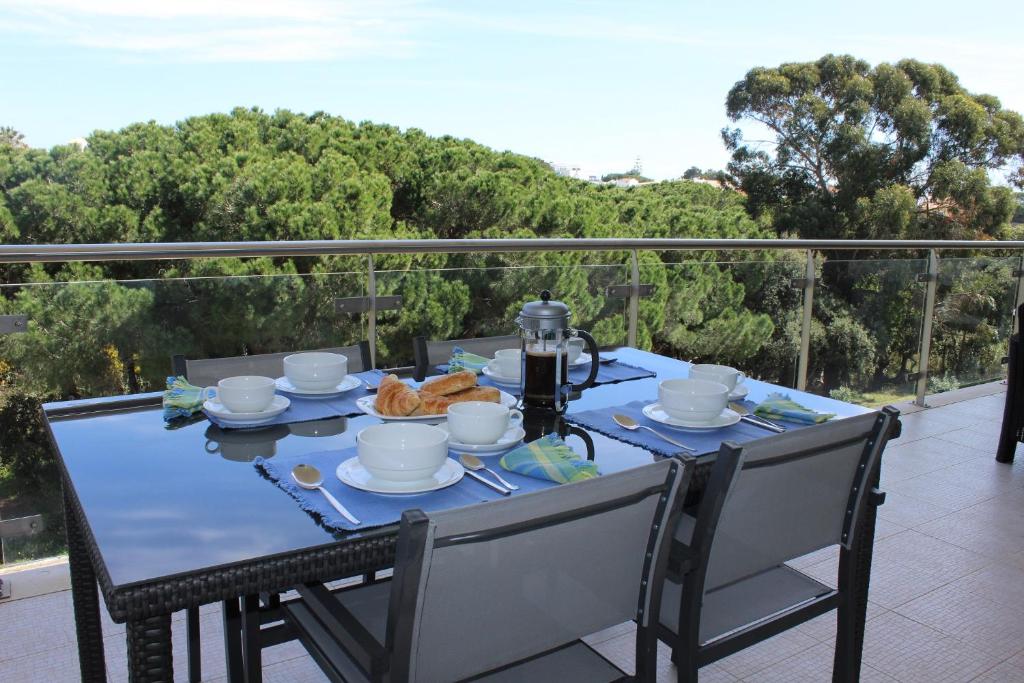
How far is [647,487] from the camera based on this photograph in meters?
1.32

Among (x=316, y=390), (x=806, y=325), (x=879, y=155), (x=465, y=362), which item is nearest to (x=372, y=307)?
(x=465, y=362)

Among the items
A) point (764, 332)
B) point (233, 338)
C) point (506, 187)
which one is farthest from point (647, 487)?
point (506, 187)

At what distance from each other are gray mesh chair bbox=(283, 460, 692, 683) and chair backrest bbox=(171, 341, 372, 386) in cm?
100

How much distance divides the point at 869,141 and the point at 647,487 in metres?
26.8

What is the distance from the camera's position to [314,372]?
2074mm

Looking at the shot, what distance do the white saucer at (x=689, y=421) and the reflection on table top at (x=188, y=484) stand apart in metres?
0.14

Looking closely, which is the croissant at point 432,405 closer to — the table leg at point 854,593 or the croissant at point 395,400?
the croissant at point 395,400

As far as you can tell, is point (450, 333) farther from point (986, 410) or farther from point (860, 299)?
point (986, 410)

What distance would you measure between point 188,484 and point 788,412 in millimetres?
1290

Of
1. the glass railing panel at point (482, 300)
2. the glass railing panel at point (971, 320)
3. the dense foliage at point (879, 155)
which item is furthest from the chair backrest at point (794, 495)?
the dense foliage at point (879, 155)

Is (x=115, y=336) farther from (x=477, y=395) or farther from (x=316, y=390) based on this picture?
(x=477, y=395)

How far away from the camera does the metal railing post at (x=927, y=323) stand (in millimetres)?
5266

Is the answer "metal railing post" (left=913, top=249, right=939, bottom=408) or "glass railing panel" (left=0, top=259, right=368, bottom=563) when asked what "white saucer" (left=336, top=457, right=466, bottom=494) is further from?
"metal railing post" (left=913, top=249, right=939, bottom=408)

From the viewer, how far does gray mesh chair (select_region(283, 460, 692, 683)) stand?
1.14 meters
